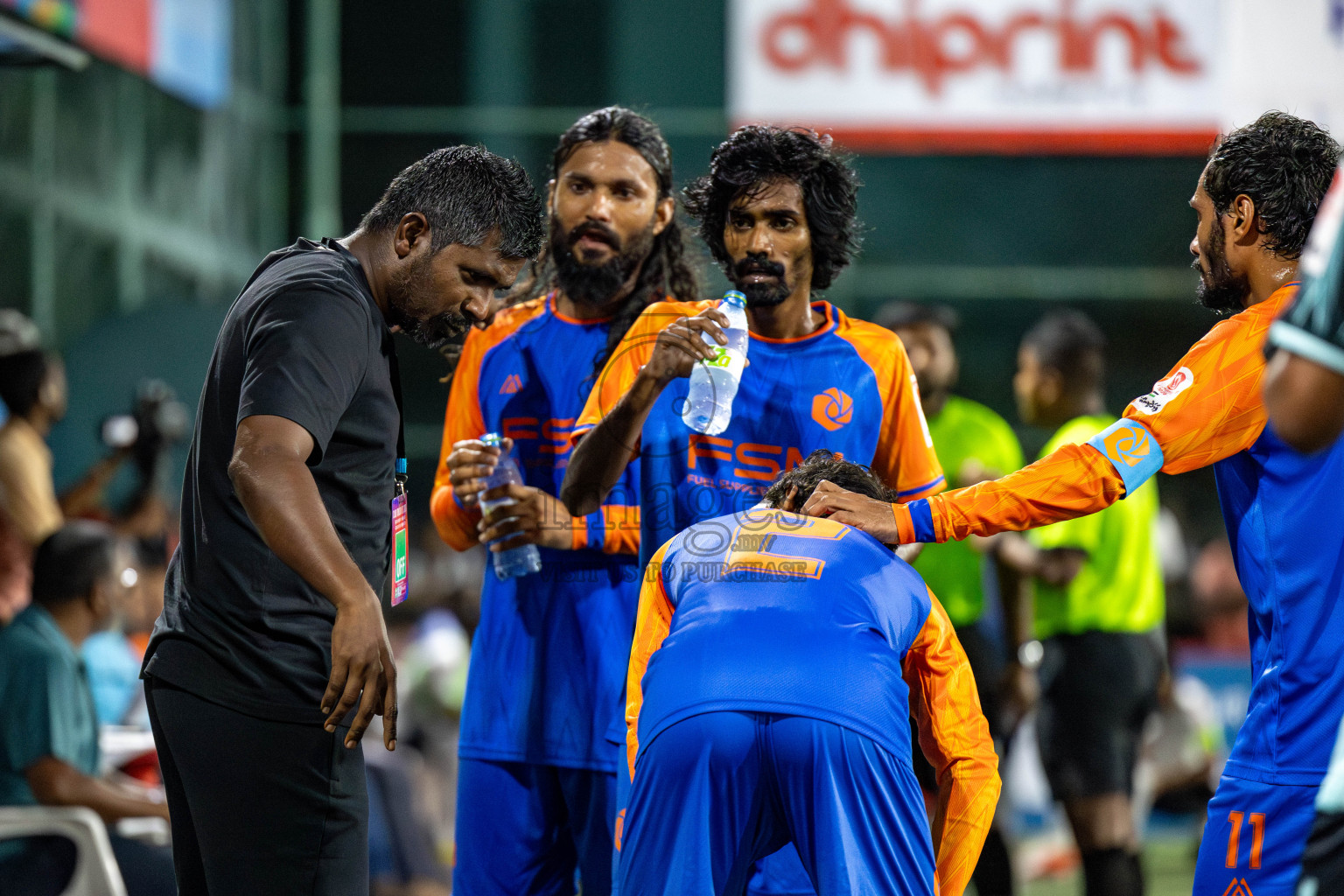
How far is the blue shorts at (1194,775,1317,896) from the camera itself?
8.34 ft

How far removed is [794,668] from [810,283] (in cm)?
122

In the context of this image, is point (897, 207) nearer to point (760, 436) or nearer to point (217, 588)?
point (760, 436)

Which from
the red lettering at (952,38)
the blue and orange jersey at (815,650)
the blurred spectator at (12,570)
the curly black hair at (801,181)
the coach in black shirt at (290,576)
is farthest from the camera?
the red lettering at (952,38)

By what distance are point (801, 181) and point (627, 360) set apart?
62cm

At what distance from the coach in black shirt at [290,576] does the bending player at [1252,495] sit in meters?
0.95

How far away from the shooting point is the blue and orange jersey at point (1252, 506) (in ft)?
8.54

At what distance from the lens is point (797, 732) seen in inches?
103

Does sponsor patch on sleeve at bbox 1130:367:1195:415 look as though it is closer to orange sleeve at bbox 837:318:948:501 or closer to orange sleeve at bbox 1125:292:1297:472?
orange sleeve at bbox 1125:292:1297:472

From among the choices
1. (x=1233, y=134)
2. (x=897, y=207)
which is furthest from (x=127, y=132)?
(x=1233, y=134)

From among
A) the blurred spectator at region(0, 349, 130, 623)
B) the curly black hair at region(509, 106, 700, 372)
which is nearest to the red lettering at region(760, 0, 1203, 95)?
the blurred spectator at region(0, 349, 130, 623)

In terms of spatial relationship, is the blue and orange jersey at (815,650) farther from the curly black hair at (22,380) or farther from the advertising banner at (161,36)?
the advertising banner at (161,36)

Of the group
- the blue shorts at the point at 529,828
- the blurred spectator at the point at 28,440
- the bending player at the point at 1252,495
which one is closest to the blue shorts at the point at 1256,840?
the bending player at the point at 1252,495

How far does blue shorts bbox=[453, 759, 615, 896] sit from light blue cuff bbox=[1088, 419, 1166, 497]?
149 cm

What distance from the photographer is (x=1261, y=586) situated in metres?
2.70
